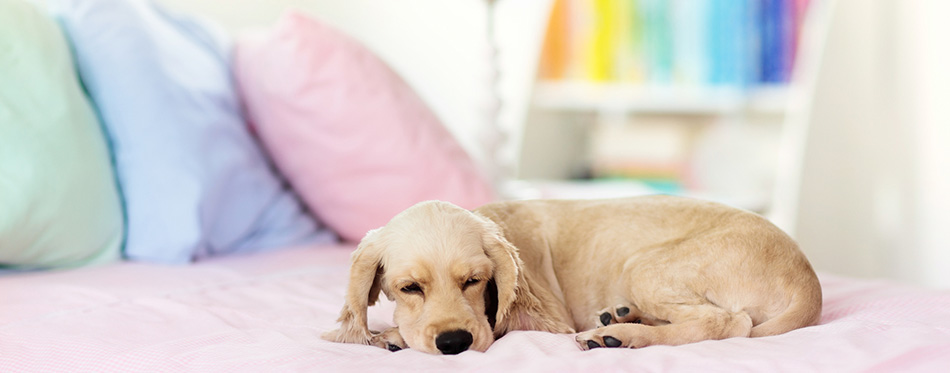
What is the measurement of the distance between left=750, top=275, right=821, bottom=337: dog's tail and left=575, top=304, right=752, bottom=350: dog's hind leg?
2 cm

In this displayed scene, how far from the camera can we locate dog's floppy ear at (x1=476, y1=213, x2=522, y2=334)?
3.91 ft

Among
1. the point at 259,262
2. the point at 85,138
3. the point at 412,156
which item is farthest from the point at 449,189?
the point at 85,138

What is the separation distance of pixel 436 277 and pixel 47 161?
40.7 inches

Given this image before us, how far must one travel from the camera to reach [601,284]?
136cm

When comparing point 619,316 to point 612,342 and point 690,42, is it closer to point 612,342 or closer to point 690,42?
point 612,342

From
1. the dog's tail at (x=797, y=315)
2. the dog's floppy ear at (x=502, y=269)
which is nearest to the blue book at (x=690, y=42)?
the dog's tail at (x=797, y=315)

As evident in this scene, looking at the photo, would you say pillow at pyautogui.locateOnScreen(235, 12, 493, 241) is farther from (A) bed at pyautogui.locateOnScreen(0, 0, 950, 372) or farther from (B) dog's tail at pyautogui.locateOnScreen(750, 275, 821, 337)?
(B) dog's tail at pyautogui.locateOnScreen(750, 275, 821, 337)

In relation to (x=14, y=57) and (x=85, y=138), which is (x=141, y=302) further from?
(x=14, y=57)

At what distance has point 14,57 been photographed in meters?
1.75

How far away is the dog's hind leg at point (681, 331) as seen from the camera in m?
1.13

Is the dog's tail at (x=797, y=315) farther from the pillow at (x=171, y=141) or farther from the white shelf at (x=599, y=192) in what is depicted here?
the white shelf at (x=599, y=192)

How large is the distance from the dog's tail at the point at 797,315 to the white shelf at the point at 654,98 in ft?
6.36

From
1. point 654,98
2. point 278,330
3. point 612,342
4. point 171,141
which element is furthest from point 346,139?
point 654,98

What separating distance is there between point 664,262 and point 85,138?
1.34 meters
